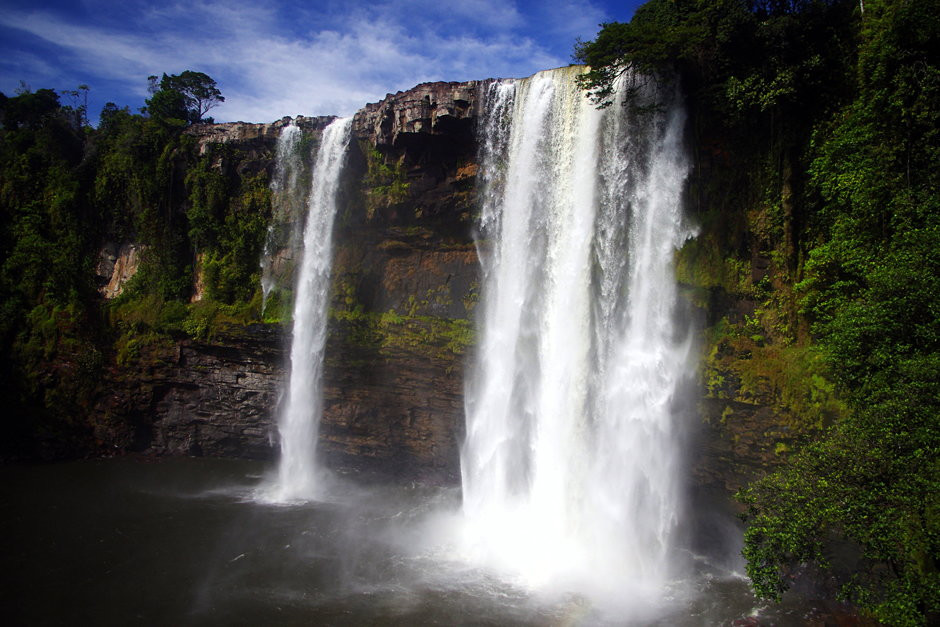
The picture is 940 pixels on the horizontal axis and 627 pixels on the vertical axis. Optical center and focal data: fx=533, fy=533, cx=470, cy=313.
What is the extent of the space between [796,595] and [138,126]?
106 feet

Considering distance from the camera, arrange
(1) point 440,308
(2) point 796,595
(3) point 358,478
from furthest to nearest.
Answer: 1. (3) point 358,478
2. (1) point 440,308
3. (2) point 796,595

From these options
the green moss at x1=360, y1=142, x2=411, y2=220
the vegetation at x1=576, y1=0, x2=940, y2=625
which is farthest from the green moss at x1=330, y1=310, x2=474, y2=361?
the vegetation at x1=576, y1=0, x2=940, y2=625

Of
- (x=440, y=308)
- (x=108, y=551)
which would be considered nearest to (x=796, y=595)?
(x=440, y=308)

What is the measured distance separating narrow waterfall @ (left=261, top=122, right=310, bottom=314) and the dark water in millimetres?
9215

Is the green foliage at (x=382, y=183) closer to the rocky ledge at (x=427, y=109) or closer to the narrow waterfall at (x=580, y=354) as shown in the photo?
the rocky ledge at (x=427, y=109)

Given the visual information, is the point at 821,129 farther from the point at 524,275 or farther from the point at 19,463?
the point at 19,463

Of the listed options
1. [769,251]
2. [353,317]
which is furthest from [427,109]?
[769,251]

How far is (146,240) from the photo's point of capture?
1011 inches

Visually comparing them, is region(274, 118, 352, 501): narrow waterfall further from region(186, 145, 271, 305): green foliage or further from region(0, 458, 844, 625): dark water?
region(186, 145, 271, 305): green foliage

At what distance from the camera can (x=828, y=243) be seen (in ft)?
47.0

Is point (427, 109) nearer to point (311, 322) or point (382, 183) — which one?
point (382, 183)

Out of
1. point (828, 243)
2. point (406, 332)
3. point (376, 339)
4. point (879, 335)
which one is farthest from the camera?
point (376, 339)

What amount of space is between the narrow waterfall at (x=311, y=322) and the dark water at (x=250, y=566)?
2303 mm

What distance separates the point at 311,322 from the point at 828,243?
18.6m
